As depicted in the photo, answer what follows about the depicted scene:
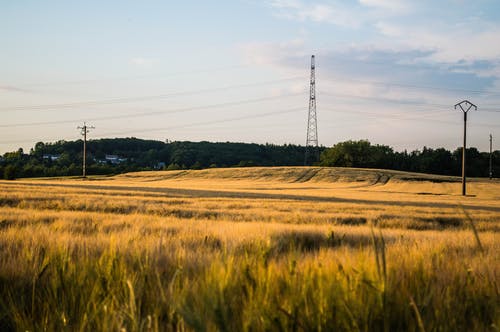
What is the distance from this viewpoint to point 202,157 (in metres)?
140

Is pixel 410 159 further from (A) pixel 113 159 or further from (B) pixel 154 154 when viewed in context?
(A) pixel 113 159

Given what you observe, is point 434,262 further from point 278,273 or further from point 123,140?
point 123,140

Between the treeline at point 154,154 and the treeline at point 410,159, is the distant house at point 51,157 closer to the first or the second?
the treeline at point 154,154

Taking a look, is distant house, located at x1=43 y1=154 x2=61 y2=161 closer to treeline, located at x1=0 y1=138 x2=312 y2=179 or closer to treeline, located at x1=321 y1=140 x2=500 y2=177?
treeline, located at x1=0 y1=138 x2=312 y2=179

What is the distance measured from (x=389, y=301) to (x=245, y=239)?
11.6 ft

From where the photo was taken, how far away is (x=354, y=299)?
2258 millimetres

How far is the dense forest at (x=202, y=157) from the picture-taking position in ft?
363

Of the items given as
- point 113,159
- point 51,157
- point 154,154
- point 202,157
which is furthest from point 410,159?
point 51,157

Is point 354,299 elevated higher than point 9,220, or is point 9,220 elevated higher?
point 354,299

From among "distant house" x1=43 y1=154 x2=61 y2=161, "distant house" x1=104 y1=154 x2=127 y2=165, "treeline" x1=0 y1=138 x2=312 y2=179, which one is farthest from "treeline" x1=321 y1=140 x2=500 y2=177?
"distant house" x1=43 y1=154 x2=61 y2=161

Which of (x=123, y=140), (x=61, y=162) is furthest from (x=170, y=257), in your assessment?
(x=123, y=140)

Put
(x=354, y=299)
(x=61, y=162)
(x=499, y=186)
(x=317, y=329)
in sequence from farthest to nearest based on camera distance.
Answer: (x=61, y=162) → (x=499, y=186) → (x=354, y=299) → (x=317, y=329)

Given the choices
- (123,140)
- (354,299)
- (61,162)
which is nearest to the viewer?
(354,299)

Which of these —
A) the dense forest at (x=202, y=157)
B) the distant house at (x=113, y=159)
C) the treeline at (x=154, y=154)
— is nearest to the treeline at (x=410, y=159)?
the dense forest at (x=202, y=157)
